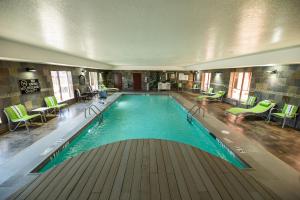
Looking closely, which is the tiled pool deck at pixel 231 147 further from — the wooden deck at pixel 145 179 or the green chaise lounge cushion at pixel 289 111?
the green chaise lounge cushion at pixel 289 111

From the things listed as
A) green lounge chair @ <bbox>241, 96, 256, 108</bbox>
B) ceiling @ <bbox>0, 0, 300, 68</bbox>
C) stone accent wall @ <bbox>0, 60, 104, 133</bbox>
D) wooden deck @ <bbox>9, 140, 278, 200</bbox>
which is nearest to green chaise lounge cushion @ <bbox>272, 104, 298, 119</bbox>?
green lounge chair @ <bbox>241, 96, 256, 108</bbox>

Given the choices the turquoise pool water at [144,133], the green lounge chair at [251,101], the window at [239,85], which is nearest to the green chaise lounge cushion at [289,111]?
the green lounge chair at [251,101]

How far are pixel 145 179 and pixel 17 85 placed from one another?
5.49 metres

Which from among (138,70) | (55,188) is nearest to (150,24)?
(55,188)

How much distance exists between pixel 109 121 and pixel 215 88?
7.96 metres

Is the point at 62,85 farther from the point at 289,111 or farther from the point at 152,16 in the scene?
the point at 289,111

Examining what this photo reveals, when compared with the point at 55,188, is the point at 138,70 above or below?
above

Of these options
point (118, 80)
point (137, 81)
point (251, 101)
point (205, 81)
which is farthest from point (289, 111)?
point (118, 80)

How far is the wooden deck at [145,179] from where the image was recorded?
160cm

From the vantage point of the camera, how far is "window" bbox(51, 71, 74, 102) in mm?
6770

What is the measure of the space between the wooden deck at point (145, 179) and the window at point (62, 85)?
589cm

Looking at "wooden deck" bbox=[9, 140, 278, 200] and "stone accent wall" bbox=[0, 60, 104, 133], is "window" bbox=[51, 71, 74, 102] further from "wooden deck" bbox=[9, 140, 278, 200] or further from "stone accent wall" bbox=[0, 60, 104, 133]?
"wooden deck" bbox=[9, 140, 278, 200]

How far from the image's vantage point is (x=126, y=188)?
1677mm

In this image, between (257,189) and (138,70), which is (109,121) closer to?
(257,189)
